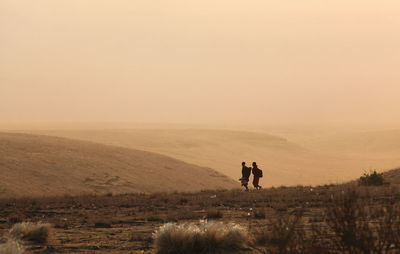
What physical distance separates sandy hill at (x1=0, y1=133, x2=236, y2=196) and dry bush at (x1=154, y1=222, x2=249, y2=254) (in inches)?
792

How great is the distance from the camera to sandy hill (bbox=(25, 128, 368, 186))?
2453 inches

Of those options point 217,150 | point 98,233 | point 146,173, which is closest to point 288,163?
point 217,150

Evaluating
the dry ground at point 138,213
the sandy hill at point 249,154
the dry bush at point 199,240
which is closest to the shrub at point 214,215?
the dry ground at point 138,213

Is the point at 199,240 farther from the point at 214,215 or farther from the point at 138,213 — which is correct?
the point at 138,213

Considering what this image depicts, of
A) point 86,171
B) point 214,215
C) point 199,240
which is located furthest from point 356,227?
point 86,171

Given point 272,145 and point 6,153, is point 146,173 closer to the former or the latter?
point 6,153

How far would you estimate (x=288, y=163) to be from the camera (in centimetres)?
7475

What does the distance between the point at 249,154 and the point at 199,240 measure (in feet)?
232

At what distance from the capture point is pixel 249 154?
268 feet

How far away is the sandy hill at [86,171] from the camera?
1320 inches

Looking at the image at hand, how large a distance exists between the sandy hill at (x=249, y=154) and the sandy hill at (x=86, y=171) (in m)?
13.0

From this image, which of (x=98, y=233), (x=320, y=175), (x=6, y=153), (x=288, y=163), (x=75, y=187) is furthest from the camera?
(x=288, y=163)

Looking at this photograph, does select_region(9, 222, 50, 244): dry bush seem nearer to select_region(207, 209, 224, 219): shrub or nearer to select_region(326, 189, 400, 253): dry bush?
select_region(207, 209, 224, 219): shrub

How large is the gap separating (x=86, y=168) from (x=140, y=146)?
3856cm
